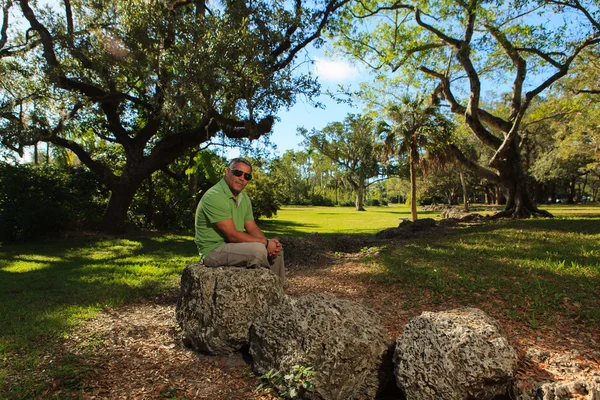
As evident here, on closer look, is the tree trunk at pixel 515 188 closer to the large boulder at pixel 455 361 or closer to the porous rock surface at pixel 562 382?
the porous rock surface at pixel 562 382

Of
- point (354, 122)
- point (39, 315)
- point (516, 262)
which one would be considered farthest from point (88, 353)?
point (354, 122)

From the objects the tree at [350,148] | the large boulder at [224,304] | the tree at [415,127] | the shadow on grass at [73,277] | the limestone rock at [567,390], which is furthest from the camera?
the tree at [350,148]

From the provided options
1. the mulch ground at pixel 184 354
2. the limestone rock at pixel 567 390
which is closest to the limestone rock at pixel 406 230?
the mulch ground at pixel 184 354

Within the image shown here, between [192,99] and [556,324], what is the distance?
9.64 m

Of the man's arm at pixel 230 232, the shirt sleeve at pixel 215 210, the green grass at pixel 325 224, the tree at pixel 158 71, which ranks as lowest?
the green grass at pixel 325 224

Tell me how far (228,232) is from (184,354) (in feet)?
4.35

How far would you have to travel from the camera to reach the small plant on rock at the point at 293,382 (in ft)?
9.16

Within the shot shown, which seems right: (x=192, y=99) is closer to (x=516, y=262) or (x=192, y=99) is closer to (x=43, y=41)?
(x=43, y=41)

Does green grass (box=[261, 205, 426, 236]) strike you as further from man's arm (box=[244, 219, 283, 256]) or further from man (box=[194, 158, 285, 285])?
man (box=[194, 158, 285, 285])

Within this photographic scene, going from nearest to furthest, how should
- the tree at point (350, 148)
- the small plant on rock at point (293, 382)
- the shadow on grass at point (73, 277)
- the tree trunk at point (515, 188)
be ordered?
the small plant on rock at point (293, 382), the shadow on grass at point (73, 277), the tree trunk at point (515, 188), the tree at point (350, 148)

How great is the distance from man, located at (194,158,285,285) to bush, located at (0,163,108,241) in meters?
10.7

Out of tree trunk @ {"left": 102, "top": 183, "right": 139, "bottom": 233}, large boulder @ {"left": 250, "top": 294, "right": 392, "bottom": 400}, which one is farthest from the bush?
large boulder @ {"left": 250, "top": 294, "right": 392, "bottom": 400}

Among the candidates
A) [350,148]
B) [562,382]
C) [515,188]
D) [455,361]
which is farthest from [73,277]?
[350,148]

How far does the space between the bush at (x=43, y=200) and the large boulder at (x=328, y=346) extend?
11918 mm
